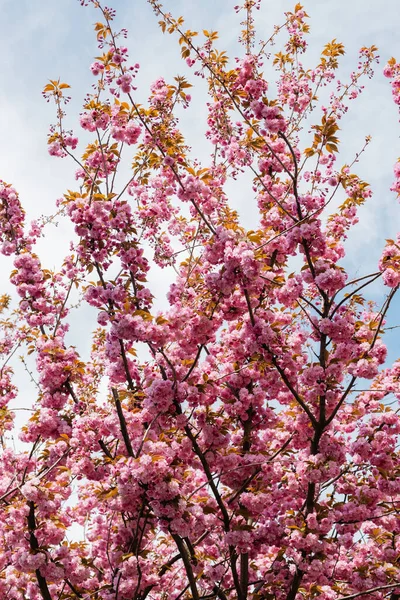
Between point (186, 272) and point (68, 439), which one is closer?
point (68, 439)

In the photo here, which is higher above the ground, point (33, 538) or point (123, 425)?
point (123, 425)

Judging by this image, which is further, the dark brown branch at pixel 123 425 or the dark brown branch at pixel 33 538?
the dark brown branch at pixel 123 425

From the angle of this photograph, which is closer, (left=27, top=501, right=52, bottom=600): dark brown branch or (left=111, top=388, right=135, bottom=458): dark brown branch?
(left=27, top=501, right=52, bottom=600): dark brown branch

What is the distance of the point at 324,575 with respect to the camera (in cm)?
688

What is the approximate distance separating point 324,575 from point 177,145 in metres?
5.67

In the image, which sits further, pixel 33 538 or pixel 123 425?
pixel 123 425

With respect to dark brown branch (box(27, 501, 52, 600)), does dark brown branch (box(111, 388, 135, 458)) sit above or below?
above

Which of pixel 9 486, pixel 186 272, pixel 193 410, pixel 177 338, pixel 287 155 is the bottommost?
pixel 9 486

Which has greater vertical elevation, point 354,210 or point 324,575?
point 354,210

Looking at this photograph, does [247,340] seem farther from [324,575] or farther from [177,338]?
[324,575]

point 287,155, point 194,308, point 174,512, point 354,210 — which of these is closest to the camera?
point 174,512

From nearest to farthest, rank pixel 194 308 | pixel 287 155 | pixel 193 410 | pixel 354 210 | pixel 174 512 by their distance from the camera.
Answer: pixel 174 512, pixel 194 308, pixel 193 410, pixel 354 210, pixel 287 155

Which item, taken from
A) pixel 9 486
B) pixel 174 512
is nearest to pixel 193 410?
pixel 174 512

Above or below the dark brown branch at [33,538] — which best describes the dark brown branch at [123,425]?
above
